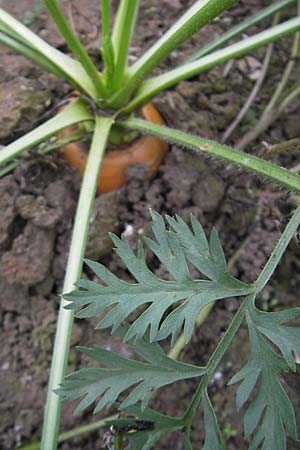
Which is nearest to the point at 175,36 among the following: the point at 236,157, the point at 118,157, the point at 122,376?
the point at 236,157

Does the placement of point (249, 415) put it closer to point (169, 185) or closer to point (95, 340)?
point (95, 340)

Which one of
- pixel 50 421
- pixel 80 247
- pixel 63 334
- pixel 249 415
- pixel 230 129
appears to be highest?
pixel 230 129

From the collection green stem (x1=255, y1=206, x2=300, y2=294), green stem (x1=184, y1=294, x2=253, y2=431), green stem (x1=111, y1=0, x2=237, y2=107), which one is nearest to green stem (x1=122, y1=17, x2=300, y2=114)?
green stem (x1=111, y1=0, x2=237, y2=107)

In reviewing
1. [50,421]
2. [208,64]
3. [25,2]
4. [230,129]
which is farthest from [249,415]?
[25,2]

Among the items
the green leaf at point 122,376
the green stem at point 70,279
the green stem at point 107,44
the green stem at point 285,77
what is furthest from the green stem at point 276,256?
the green stem at point 285,77

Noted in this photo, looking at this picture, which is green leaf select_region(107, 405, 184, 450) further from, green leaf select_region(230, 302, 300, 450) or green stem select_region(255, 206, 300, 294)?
green stem select_region(255, 206, 300, 294)
